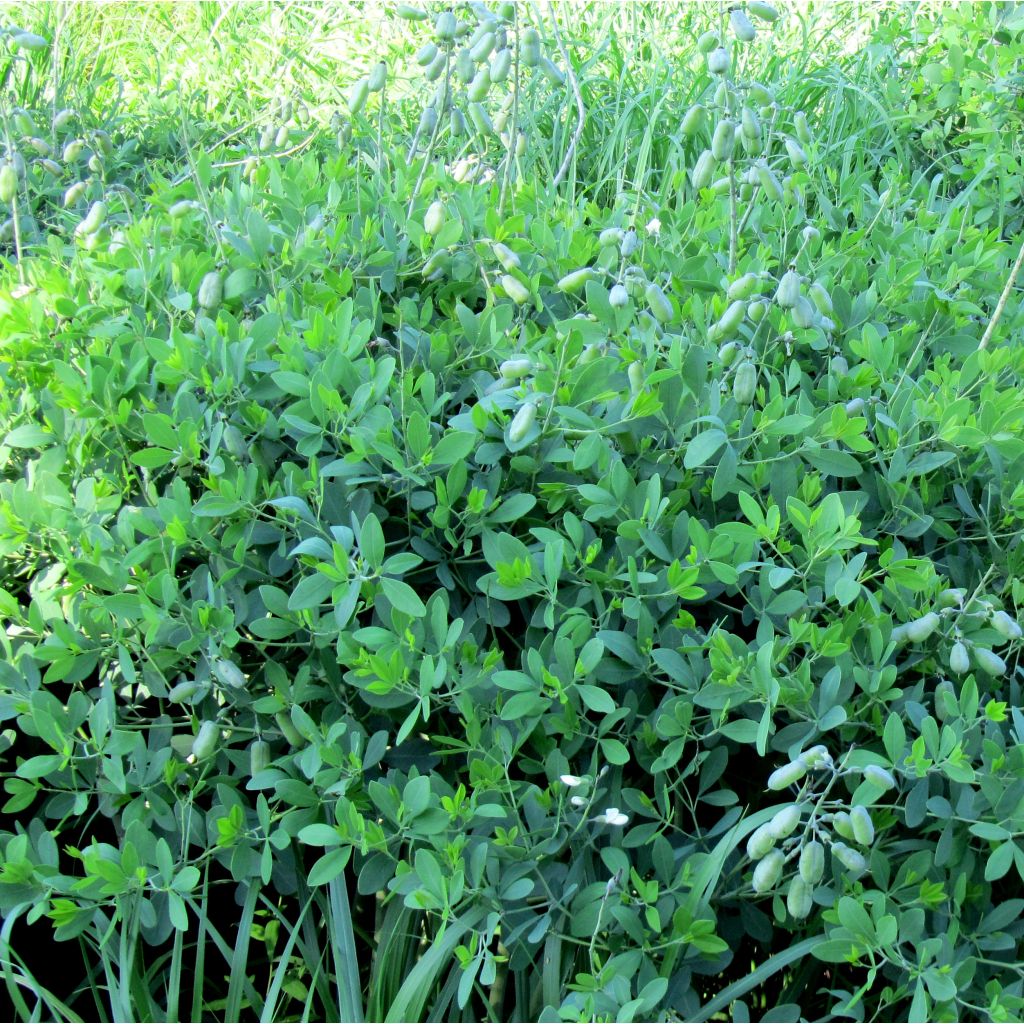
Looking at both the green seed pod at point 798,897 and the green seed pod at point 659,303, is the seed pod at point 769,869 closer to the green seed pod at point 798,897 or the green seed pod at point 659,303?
the green seed pod at point 798,897

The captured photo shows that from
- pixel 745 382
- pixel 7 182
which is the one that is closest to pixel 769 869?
pixel 745 382

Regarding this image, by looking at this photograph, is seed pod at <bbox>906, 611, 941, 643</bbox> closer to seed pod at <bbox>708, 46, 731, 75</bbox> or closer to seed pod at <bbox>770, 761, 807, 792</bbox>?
seed pod at <bbox>770, 761, 807, 792</bbox>

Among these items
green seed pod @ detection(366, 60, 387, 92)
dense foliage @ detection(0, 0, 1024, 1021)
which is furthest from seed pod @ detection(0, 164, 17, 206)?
green seed pod @ detection(366, 60, 387, 92)

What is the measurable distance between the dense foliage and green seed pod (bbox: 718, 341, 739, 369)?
0.06ft

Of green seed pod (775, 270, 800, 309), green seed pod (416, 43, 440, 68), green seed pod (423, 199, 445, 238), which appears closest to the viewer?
green seed pod (775, 270, 800, 309)

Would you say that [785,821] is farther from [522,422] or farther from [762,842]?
[522,422]

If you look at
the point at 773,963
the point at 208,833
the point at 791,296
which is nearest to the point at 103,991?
the point at 208,833

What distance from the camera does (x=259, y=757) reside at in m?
1.64

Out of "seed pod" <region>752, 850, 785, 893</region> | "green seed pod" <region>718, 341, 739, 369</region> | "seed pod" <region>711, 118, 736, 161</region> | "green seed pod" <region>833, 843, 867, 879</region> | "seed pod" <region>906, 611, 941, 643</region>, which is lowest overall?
"seed pod" <region>752, 850, 785, 893</region>

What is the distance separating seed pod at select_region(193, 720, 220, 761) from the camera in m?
1.63

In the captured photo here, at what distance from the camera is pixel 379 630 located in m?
1.55

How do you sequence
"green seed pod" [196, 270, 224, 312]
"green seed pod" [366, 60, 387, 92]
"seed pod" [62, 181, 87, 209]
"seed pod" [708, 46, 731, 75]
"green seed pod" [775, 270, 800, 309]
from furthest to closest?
"seed pod" [62, 181, 87, 209]
"green seed pod" [366, 60, 387, 92]
"green seed pod" [196, 270, 224, 312]
"seed pod" [708, 46, 731, 75]
"green seed pod" [775, 270, 800, 309]

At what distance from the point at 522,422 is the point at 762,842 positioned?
0.64 metres

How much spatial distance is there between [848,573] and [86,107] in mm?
3561
